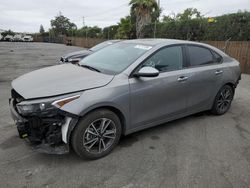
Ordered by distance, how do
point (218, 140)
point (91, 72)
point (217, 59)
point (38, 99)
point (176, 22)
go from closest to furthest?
point (38, 99), point (91, 72), point (218, 140), point (217, 59), point (176, 22)

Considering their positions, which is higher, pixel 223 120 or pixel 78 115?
pixel 78 115

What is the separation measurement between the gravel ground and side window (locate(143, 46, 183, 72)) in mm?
1135

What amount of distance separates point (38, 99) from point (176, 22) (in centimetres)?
1403

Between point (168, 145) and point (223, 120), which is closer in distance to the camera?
point (168, 145)

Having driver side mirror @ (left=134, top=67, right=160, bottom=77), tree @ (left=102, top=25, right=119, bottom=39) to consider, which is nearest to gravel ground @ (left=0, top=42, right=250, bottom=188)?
driver side mirror @ (left=134, top=67, right=160, bottom=77)

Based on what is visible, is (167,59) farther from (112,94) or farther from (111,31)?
(111,31)

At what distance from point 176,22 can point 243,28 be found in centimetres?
497

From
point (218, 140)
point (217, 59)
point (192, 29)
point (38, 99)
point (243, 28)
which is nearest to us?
point (38, 99)

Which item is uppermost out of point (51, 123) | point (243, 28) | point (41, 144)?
point (243, 28)

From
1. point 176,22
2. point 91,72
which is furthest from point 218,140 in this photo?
point 176,22

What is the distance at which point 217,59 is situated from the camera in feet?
14.3

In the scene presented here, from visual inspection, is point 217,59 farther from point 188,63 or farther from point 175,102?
point 175,102

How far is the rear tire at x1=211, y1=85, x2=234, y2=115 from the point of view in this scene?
14.7 feet

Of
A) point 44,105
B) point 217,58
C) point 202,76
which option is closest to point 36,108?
point 44,105
